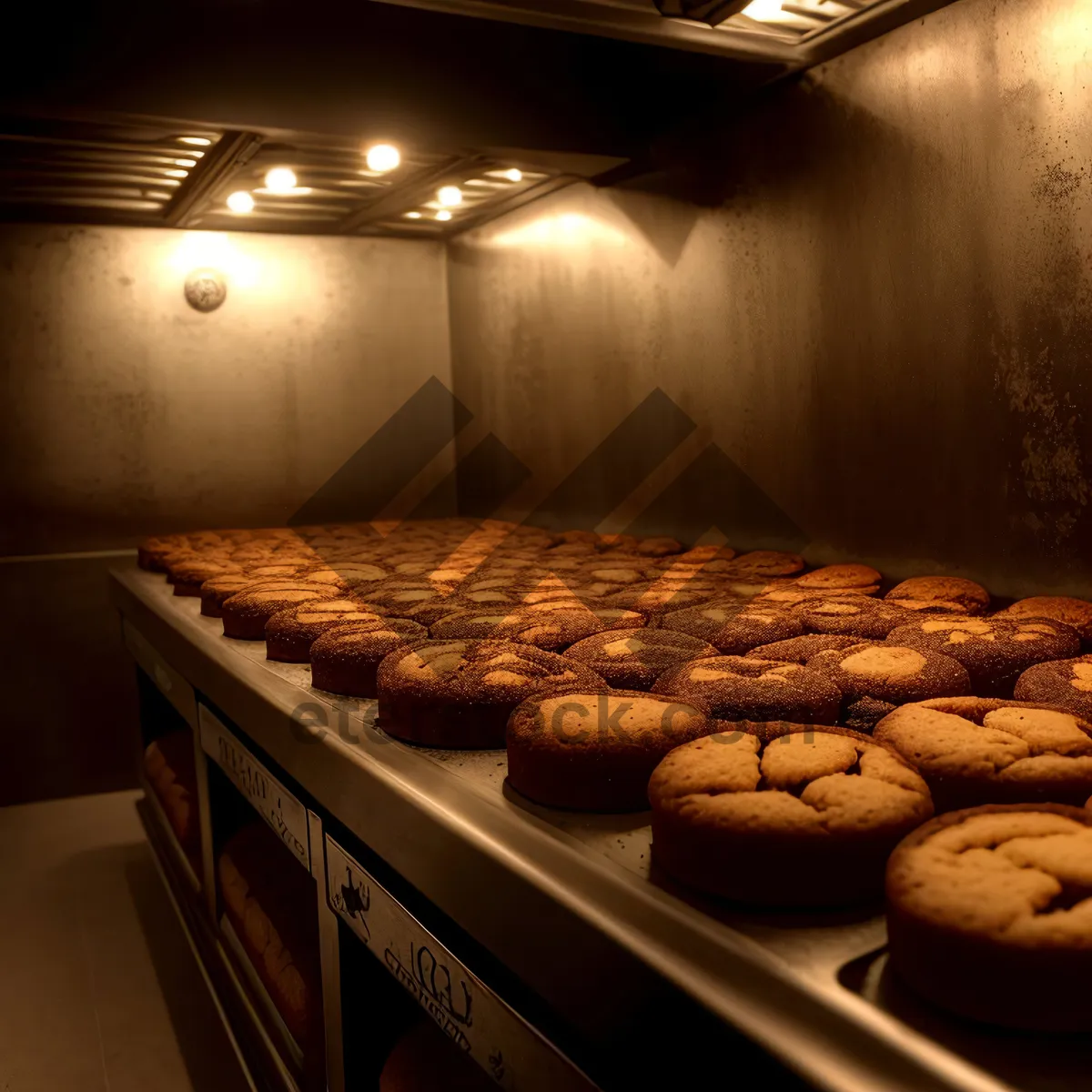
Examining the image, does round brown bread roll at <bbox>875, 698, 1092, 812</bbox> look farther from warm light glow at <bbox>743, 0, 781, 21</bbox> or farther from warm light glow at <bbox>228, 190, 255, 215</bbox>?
warm light glow at <bbox>228, 190, 255, 215</bbox>

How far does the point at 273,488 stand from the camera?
16.1ft

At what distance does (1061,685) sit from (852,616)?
59 cm

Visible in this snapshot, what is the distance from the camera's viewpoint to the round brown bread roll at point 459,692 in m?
1.50

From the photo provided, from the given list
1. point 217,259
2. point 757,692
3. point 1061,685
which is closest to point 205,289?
point 217,259

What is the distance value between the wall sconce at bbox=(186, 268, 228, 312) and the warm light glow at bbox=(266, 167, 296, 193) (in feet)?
2.65

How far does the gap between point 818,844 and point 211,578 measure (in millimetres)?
2332

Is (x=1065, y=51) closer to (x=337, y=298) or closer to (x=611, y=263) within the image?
(x=611, y=263)

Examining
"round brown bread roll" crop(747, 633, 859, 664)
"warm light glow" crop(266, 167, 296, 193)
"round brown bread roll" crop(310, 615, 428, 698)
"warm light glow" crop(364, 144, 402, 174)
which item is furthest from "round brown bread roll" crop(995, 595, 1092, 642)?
"warm light glow" crop(266, 167, 296, 193)

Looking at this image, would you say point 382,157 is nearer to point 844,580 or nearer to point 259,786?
point 844,580

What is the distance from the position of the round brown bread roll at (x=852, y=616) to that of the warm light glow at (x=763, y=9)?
1.49m

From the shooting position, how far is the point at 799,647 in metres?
1.78

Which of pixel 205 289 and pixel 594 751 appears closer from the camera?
pixel 594 751

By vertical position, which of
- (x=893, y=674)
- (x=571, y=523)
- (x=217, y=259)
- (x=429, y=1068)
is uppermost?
(x=217, y=259)

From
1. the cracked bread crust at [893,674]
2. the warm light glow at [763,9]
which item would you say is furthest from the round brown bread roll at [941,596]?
the warm light glow at [763,9]
